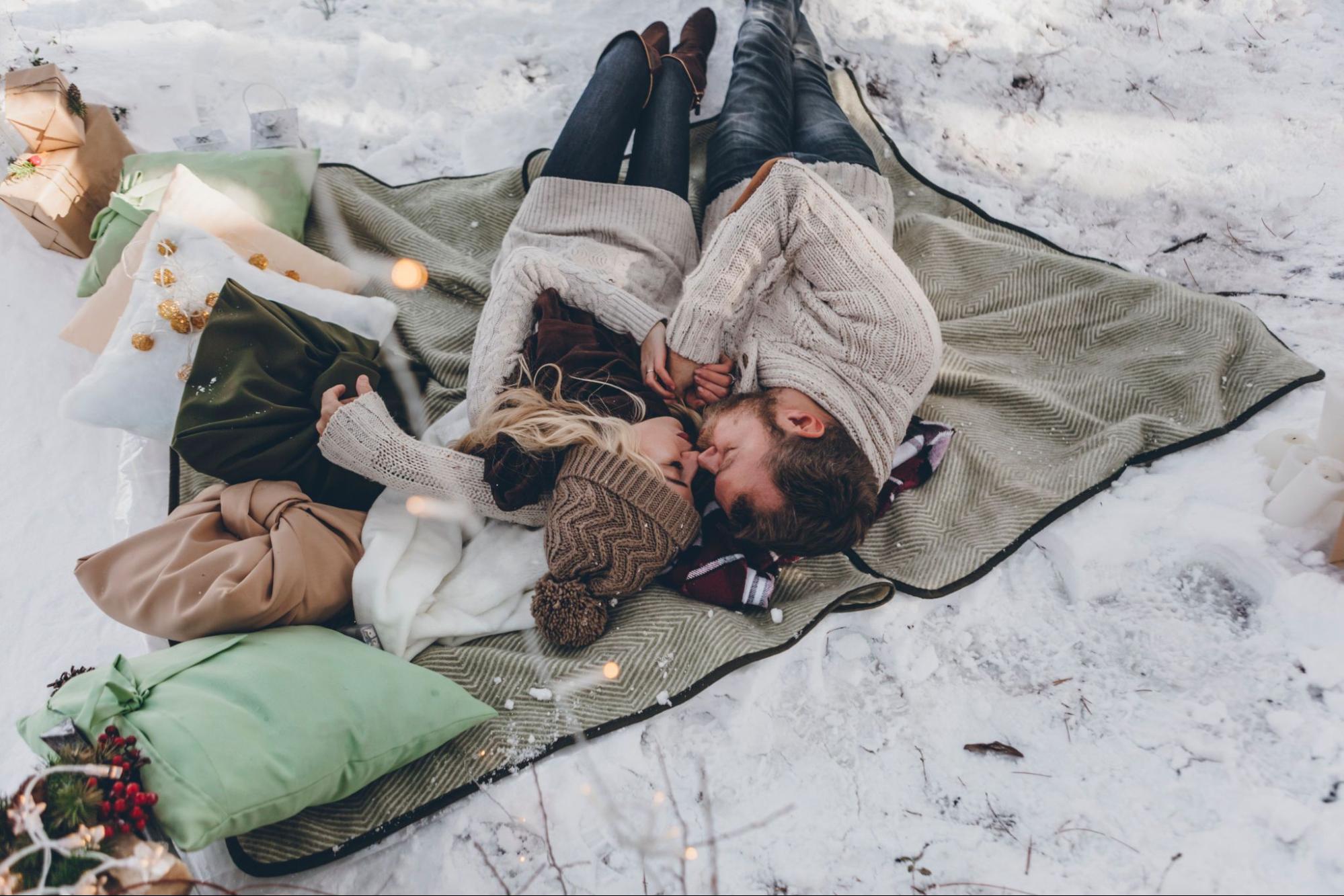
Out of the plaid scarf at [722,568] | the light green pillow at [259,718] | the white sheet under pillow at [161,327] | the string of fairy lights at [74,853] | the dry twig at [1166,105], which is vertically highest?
the dry twig at [1166,105]

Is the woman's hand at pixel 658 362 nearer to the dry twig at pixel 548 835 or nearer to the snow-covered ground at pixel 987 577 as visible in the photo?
the snow-covered ground at pixel 987 577

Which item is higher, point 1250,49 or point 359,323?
point 1250,49

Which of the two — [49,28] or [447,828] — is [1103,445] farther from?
A: [49,28]

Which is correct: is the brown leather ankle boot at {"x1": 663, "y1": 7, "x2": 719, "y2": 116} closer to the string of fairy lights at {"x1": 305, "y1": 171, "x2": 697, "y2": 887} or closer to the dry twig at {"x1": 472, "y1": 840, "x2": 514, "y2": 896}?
the string of fairy lights at {"x1": 305, "y1": 171, "x2": 697, "y2": 887}

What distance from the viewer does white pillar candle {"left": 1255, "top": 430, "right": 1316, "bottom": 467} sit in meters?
1.93

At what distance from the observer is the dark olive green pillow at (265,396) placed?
184 centimetres

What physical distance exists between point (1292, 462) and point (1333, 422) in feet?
0.40

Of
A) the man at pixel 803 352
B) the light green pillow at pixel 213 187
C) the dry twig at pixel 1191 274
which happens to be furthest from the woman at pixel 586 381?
the dry twig at pixel 1191 274

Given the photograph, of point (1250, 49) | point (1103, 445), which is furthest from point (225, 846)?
point (1250, 49)

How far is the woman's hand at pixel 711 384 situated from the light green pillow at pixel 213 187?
147 centimetres

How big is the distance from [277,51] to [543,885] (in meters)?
3.22

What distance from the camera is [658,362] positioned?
2.14 meters

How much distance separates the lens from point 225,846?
60.0 inches

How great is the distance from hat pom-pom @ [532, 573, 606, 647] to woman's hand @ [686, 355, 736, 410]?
2.06ft
